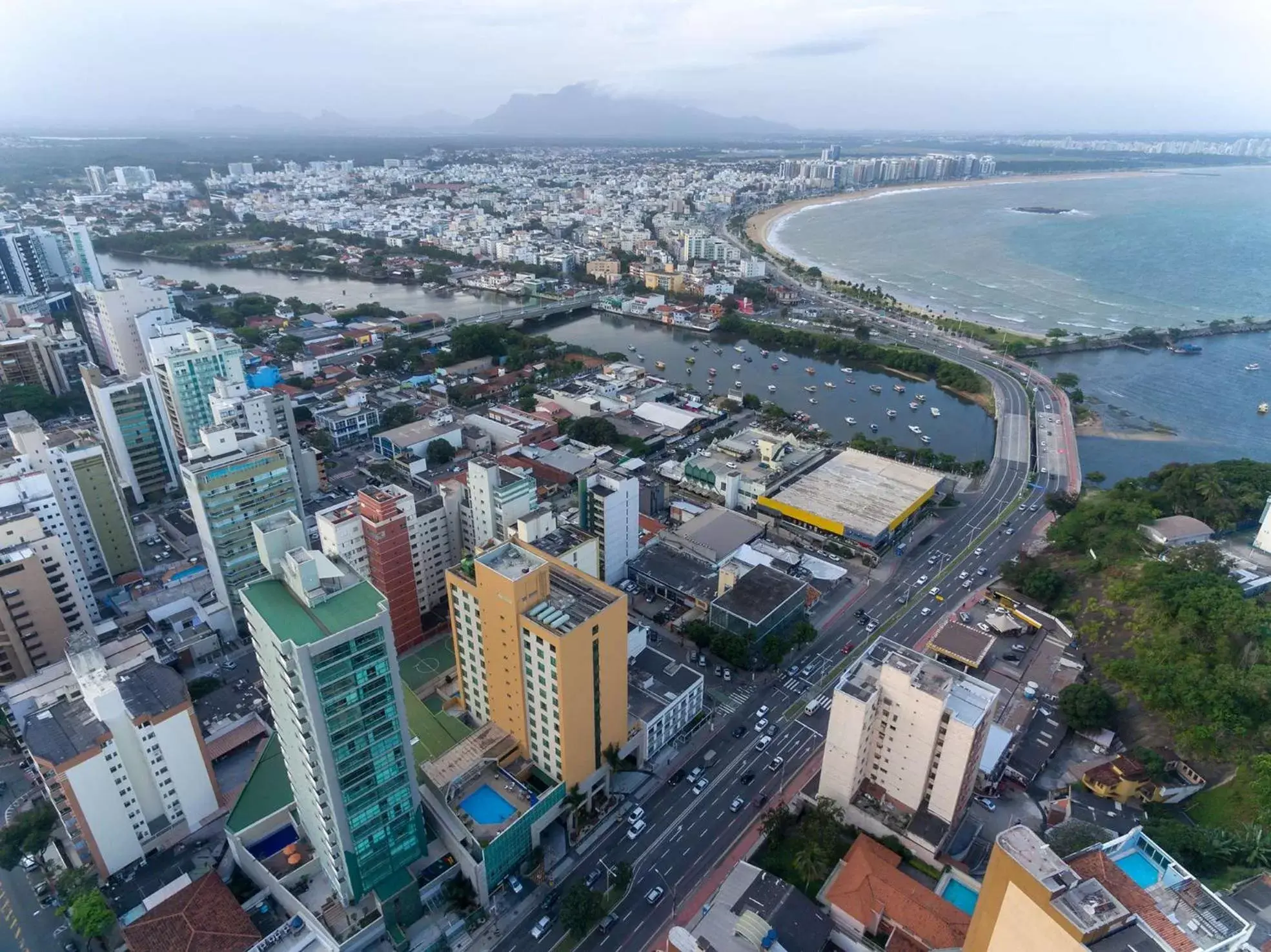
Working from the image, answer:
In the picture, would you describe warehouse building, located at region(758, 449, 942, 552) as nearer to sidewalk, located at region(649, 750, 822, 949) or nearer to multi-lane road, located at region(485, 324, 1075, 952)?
multi-lane road, located at region(485, 324, 1075, 952)

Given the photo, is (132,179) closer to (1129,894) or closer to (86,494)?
(86,494)

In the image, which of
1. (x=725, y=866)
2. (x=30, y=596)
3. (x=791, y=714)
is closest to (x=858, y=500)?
(x=791, y=714)

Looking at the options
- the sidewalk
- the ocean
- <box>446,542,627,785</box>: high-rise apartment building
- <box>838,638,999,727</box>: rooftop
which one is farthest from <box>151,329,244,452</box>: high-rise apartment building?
the ocean

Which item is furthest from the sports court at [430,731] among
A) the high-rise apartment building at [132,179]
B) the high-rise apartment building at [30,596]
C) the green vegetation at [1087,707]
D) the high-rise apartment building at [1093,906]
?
the high-rise apartment building at [132,179]

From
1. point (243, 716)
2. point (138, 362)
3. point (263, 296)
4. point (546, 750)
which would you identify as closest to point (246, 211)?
point (263, 296)

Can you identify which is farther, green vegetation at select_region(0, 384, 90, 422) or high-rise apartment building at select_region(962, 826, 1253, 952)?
green vegetation at select_region(0, 384, 90, 422)
